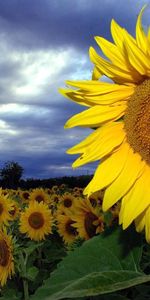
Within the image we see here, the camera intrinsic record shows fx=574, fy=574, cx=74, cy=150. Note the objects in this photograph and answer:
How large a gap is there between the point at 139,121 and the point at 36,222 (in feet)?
17.7

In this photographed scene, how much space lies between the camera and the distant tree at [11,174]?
30600 millimetres

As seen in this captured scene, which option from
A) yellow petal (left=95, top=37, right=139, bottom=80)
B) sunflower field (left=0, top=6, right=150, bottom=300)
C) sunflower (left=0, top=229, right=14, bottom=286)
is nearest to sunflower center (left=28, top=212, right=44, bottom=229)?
sunflower (left=0, top=229, right=14, bottom=286)

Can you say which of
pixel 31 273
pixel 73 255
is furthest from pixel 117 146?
pixel 31 273

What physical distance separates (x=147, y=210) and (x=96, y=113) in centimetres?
44

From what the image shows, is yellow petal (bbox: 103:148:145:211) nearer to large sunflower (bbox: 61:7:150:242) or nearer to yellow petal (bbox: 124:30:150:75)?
large sunflower (bbox: 61:7:150:242)

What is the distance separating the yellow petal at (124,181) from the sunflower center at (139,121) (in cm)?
3

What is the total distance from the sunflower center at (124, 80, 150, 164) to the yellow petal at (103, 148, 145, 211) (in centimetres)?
3

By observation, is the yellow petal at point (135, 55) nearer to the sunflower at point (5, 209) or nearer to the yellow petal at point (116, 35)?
the yellow petal at point (116, 35)

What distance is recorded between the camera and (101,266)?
2.25m

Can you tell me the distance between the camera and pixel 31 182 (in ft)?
93.6

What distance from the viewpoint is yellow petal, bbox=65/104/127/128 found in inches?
90.3

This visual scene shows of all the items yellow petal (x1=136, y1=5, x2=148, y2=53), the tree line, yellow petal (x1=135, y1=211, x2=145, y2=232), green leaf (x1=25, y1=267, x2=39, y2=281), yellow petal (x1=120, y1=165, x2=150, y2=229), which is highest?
the tree line

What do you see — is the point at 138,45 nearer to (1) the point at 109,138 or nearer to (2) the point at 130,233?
(1) the point at 109,138

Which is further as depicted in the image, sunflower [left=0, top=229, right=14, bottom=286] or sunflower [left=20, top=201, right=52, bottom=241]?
sunflower [left=20, top=201, right=52, bottom=241]
